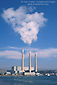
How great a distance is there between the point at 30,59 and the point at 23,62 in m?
8.97

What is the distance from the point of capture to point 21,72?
19900 cm

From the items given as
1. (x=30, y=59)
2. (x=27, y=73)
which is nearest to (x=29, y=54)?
(x=30, y=59)

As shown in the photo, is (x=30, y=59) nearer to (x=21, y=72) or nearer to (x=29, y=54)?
(x=29, y=54)

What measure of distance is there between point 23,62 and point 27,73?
64.7ft

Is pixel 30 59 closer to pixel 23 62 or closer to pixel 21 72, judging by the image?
pixel 23 62

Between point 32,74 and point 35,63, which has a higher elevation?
point 35,63

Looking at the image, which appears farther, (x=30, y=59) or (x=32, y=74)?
(x=32, y=74)

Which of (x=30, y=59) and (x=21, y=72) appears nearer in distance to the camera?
(x=30, y=59)

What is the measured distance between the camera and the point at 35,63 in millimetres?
189875

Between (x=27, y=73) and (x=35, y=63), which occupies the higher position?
(x=35, y=63)

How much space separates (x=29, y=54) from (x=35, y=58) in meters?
10.2

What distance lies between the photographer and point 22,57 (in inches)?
7229

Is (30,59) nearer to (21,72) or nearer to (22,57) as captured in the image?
(22,57)

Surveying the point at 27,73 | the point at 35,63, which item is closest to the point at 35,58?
the point at 35,63
